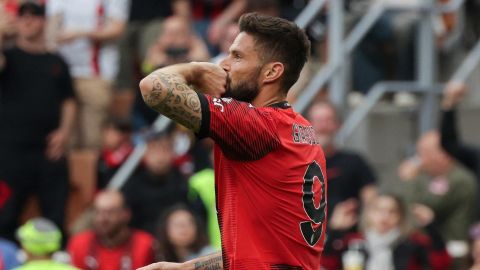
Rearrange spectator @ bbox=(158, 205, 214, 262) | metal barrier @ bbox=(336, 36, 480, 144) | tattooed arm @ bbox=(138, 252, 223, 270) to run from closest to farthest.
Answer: tattooed arm @ bbox=(138, 252, 223, 270) < spectator @ bbox=(158, 205, 214, 262) < metal barrier @ bbox=(336, 36, 480, 144)

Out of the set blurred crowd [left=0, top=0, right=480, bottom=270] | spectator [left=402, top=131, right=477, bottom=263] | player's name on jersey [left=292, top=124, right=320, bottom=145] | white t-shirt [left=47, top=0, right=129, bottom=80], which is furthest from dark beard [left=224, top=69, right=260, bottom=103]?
white t-shirt [left=47, top=0, right=129, bottom=80]

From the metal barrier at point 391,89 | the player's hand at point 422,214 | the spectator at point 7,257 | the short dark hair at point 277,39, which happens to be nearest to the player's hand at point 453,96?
the metal barrier at point 391,89

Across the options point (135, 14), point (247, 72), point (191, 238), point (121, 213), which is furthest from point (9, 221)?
point (247, 72)

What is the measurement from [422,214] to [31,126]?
3474 millimetres

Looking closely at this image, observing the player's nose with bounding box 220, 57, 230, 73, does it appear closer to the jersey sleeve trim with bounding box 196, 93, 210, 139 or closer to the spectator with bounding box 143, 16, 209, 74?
the jersey sleeve trim with bounding box 196, 93, 210, 139

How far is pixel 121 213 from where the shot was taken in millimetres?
10070

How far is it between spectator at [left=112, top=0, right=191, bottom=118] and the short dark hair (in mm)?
6554

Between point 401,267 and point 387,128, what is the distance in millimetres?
2539

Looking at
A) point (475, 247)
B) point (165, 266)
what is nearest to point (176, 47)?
point (475, 247)

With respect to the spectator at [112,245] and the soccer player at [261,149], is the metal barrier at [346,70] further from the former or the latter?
the soccer player at [261,149]

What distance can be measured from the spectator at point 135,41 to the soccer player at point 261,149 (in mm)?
6574

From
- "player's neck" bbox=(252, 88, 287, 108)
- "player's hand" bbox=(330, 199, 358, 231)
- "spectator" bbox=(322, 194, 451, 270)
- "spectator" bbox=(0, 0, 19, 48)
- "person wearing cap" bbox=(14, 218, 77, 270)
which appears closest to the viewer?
"player's neck" bbox=(252, 88, 287, 108)

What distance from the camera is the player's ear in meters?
5.55

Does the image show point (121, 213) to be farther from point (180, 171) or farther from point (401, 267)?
point (401, 267)
